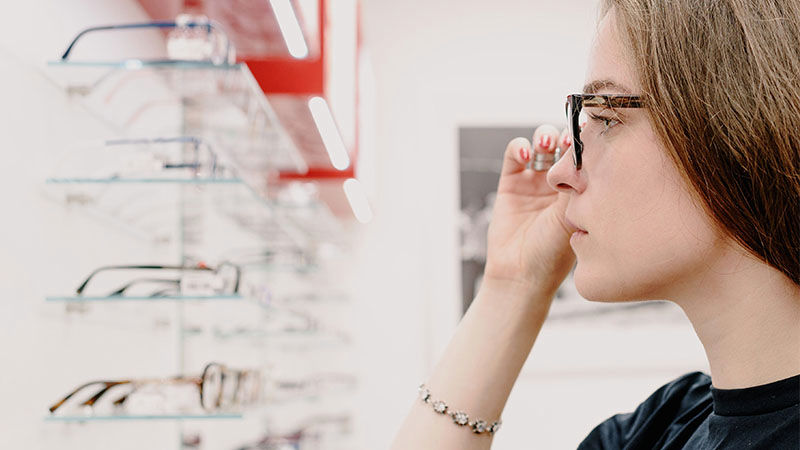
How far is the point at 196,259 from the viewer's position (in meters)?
2.04

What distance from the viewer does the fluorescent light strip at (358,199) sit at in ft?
10.4

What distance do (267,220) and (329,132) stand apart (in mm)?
282

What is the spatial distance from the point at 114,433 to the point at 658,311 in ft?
9.86

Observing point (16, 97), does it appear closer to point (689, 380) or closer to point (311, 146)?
point (689, 380)

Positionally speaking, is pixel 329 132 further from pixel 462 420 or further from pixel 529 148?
pixel 462 420

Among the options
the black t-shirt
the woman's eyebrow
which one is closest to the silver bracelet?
the black t-shirt

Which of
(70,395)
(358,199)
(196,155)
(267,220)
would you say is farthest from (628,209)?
(358,199)

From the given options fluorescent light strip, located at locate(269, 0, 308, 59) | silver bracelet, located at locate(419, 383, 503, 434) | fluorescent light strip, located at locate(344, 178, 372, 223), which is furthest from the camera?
fluorescent light strip, located at locate(344, 178, 372, 223)

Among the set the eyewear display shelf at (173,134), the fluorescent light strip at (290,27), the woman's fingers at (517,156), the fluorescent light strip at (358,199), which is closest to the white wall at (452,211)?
the fluorescent light strip at (358,199)

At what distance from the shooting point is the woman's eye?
3.14 feet

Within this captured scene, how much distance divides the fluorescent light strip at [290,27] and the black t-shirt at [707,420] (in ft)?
2.98

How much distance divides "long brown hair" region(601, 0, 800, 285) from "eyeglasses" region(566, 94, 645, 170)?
0.02 metres

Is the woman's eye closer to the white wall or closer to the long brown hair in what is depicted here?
the long brown hair

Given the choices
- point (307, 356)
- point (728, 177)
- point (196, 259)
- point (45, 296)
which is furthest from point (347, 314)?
point (728, 177)
